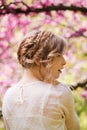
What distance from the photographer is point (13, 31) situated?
4203 millimetres

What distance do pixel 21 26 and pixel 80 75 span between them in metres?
0.70

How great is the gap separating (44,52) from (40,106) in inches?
6.9

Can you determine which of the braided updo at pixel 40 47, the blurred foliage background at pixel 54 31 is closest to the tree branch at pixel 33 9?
the blurred foliage background at pixel 54 31

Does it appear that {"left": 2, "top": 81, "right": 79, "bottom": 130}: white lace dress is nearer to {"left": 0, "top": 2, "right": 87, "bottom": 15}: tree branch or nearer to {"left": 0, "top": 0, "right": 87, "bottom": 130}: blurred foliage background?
{"left": 0, "top": 2, "right": 87, "bottom": 15}: tree branch

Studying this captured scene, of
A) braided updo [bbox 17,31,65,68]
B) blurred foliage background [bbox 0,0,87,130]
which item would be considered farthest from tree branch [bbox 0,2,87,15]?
braided updo [bbox 17,31,65,68]

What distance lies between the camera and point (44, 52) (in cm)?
155

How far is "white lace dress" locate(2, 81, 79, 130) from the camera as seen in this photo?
1.55m

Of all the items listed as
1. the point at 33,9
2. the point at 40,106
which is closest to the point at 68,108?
the point at 40,106

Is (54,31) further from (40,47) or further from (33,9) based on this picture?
(40,47)

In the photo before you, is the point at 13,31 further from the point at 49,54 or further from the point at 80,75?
the point at 49,54

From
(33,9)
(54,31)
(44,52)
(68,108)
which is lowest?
(54,31)

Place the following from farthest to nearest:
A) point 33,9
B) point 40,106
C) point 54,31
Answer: point 54,31, point 33,9, point 40,106

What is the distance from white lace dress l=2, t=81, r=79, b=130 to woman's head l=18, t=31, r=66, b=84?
0.17 feet

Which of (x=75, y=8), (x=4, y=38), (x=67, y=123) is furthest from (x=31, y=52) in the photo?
(x=4, y=38)
